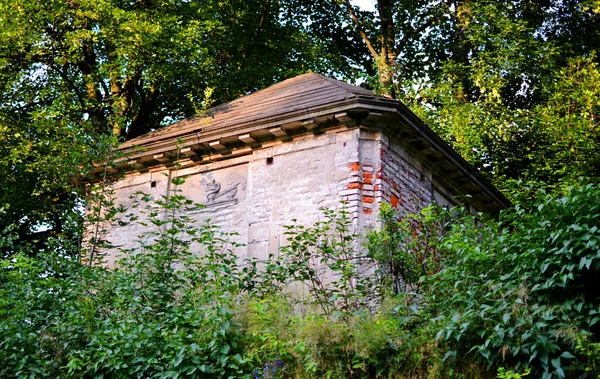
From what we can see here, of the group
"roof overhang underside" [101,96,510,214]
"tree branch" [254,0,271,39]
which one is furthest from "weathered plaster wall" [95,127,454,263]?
"tree branch" [254,0,271,39]

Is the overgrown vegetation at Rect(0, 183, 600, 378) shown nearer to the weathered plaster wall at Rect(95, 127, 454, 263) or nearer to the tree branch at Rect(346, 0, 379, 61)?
the weathered plaster wall at Rect(95, 127, 454, 263)

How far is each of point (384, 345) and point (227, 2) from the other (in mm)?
15280

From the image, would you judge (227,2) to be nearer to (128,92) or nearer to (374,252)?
(128,92)

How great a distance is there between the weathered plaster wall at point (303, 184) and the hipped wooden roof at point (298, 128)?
0.63 feet

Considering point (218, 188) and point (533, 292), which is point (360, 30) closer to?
point (218, 188)

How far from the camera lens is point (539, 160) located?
63.2ft

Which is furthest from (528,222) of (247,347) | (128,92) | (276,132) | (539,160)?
(128,92)

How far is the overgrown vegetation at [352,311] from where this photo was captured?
7.43m

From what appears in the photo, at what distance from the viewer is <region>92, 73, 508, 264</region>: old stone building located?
12.2m

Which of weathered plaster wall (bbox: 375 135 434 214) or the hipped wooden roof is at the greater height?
the hipped wooden roof

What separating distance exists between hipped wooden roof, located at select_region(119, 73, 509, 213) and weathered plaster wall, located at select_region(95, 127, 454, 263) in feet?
0.63

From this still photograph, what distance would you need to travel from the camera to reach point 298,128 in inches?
503

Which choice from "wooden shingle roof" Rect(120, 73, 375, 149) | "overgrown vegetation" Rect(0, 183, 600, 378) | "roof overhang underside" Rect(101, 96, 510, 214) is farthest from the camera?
"wooden shingle roof" Rect(120, 73, 375, 149)

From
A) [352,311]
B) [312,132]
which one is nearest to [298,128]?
[312,132]
